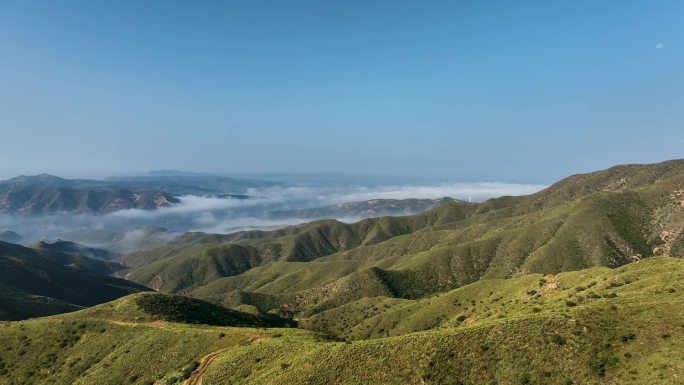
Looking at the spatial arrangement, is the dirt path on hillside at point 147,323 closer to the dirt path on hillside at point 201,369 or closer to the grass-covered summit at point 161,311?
the grass-covered summit at point 161,311

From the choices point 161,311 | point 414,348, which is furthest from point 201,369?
point 161,311

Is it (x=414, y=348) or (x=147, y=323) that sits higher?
(x=414, y=348)

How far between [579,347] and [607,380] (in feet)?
15.4

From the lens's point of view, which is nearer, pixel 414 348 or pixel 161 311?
pixel 414 348

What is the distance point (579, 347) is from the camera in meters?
44.6

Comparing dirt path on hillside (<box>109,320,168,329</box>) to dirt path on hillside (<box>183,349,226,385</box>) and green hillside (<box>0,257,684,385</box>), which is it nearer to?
green hillside (<box>0,257,684,385</box>)

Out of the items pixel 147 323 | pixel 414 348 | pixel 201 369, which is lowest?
pixel 147 323

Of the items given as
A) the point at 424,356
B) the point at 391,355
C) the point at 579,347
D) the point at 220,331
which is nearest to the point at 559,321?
the point at 579,347

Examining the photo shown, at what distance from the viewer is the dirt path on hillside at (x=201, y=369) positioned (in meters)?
58.8

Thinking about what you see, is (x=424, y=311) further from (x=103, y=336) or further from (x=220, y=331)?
(x=103, y=336)

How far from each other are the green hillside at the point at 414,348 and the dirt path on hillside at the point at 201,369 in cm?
29

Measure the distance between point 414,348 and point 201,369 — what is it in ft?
106

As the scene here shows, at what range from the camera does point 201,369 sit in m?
61.6

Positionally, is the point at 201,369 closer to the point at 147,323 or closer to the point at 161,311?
the point at 147,323
